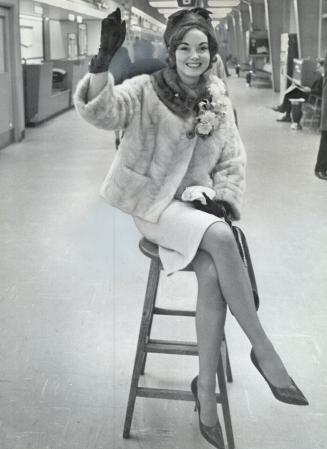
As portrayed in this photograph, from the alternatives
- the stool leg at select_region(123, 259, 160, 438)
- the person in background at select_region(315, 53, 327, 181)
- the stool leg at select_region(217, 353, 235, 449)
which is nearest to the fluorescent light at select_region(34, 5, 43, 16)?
the person in background at select_region(315, 53, 327, 181)

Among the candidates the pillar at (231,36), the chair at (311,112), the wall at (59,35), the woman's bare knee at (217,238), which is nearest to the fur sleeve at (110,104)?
the woman's bare knee at (217,238)

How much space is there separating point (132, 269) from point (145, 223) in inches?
78.3

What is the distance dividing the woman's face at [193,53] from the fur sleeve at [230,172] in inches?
8.3

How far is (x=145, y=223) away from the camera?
7.73 feet

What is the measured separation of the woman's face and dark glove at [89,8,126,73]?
0.30m

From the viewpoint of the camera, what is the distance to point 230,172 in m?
2.45

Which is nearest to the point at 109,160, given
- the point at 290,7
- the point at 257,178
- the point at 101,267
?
the point at 257,178

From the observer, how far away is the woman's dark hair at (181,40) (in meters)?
2.30

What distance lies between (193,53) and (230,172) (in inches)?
19.0

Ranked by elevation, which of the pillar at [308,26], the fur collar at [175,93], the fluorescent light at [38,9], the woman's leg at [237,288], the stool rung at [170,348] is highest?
the fluorescent light at [38,9]

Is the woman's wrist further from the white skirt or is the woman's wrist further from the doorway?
the doorway

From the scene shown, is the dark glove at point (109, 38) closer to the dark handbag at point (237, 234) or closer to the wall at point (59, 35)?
the dark handbag at point (237, 234)

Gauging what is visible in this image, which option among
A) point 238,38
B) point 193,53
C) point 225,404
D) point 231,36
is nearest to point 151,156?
point 193,53

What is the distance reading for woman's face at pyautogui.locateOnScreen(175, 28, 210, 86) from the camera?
2.30m
